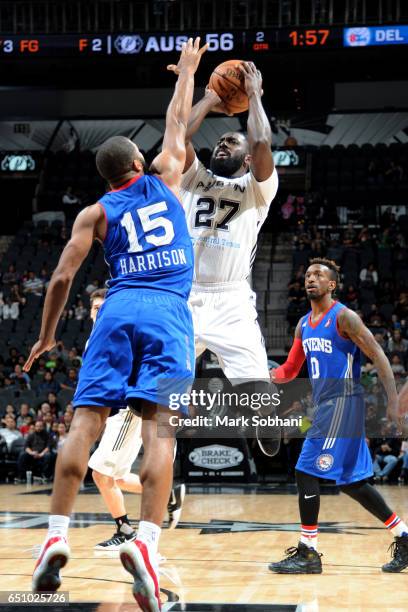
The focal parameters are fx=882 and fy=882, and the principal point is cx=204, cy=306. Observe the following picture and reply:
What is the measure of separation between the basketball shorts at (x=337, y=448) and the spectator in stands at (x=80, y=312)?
520 inches

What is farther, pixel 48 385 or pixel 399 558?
pixel 48 385

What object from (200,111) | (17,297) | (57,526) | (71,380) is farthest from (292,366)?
(17,297)

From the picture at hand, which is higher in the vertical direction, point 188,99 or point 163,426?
point 188,99

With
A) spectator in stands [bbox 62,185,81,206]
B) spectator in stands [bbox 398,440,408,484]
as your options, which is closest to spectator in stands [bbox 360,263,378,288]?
spectator in stands [bbox 398,440,408,484]

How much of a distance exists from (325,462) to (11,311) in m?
14.5

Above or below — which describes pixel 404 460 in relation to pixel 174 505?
below

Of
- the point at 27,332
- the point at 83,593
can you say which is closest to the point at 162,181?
the point at 83,593

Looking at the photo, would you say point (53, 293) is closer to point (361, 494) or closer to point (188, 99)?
point (188, 99)

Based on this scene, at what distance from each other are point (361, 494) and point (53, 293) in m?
3.08

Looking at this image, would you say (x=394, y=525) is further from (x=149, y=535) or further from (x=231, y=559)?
(x=149, y=535)

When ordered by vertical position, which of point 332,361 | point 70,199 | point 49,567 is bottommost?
point 49,567

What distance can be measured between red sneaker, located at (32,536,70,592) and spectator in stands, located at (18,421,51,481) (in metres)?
11.4

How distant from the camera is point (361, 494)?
5984 mm

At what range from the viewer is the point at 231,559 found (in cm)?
620
